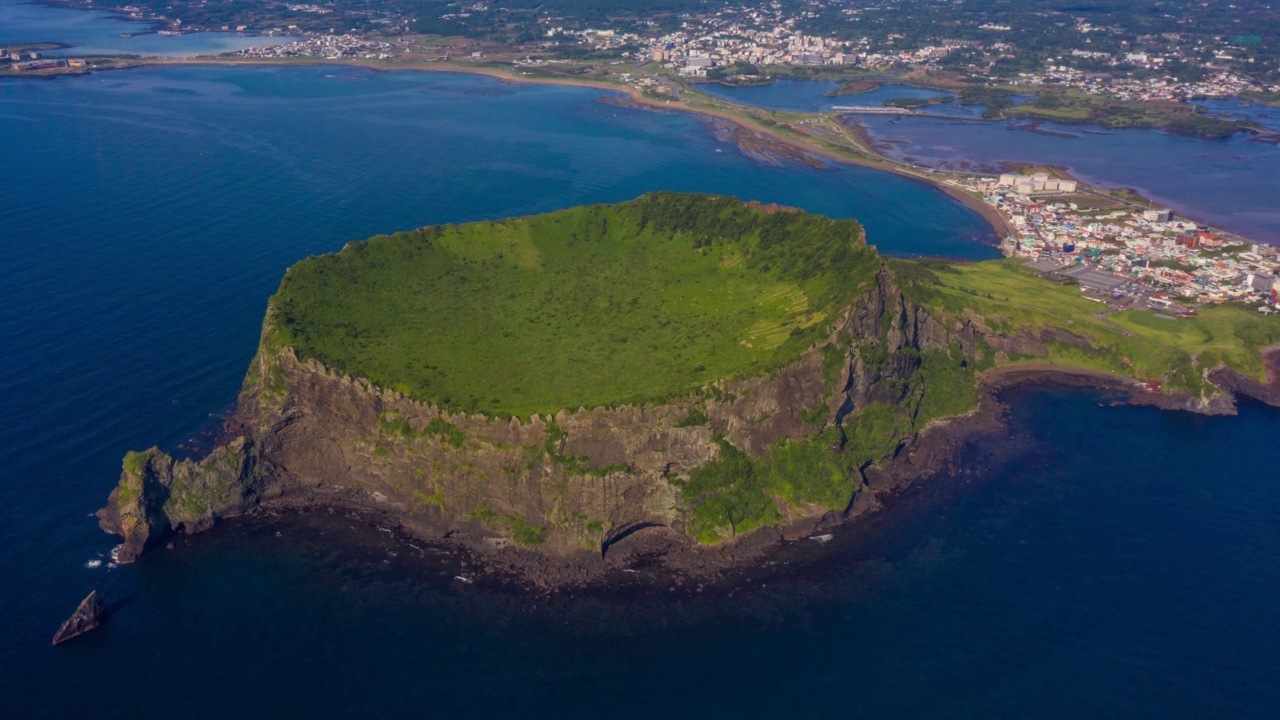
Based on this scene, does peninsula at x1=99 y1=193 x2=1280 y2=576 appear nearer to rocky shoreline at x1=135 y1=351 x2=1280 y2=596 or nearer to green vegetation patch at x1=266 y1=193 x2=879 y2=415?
green vegetation patch at x1=266 y1=193 x2=879 y2=415

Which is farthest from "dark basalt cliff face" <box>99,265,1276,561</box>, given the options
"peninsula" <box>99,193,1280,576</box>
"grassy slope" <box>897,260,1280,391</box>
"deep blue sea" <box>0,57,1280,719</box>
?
"grassy slope" <box>897,260,1280,391</box>

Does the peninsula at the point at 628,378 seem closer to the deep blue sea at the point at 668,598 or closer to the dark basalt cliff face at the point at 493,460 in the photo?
the dark basalt cliff face at the point at 493,460

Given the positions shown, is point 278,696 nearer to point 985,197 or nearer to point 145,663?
point 145,663

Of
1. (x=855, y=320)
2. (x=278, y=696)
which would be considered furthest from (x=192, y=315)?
(x=855, y=320)

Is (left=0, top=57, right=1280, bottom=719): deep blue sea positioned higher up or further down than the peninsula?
further down

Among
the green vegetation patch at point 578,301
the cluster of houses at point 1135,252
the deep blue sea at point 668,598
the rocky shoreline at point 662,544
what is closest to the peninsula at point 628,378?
the green vegetation patch at point 578,301

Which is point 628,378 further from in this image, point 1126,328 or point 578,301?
point 1126,328

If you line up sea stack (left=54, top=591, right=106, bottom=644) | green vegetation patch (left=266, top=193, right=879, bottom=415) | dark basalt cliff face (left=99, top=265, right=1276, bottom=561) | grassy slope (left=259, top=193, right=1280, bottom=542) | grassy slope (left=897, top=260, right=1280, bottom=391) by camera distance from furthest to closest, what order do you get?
grassy slope (left=897, top=260, right=1280, bottom=391) < green vegetation patch (left=266, top=193, right=879, bottom=415) < grassy slope (left=259, top=193, right=1280, bottom=542) < dark basalt cliff face (left=99, top=265, right=1276, bottom=561) < sea stack (left=54, top=591, right=106, bottom=644)
